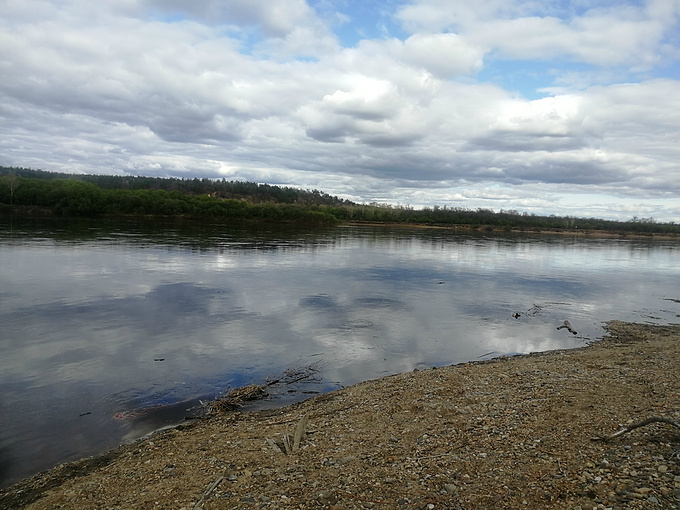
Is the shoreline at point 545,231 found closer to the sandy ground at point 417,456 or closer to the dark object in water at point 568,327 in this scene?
the dark object in water at point 568,327

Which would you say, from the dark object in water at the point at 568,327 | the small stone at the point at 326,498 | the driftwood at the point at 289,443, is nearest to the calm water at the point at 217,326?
the dark object in water at the point at 568,327

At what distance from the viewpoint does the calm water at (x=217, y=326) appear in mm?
10758

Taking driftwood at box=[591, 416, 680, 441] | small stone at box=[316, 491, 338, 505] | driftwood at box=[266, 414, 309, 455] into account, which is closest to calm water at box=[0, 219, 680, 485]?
driftwood at box=[266, 414, 309, 455]

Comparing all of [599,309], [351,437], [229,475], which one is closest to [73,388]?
[229,475]

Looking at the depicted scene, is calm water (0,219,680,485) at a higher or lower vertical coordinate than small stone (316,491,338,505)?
lower

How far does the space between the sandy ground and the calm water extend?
2.02 metres

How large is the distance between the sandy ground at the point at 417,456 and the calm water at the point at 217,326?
6.64 feet

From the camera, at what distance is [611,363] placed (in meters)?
12.7

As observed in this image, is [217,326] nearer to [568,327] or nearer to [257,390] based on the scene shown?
[257,390]

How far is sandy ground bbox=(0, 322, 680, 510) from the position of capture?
5.73 meters

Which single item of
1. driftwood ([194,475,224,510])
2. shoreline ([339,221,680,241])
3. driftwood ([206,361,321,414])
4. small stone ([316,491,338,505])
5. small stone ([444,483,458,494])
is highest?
shoreline ([339,221,680,241])

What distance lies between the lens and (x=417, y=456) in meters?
7.11

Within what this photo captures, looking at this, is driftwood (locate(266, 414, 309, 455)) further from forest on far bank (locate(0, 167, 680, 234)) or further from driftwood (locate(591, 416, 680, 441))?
forest on far bank (locate(0, 167, 680, 234))

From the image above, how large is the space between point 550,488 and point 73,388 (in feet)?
37.2
